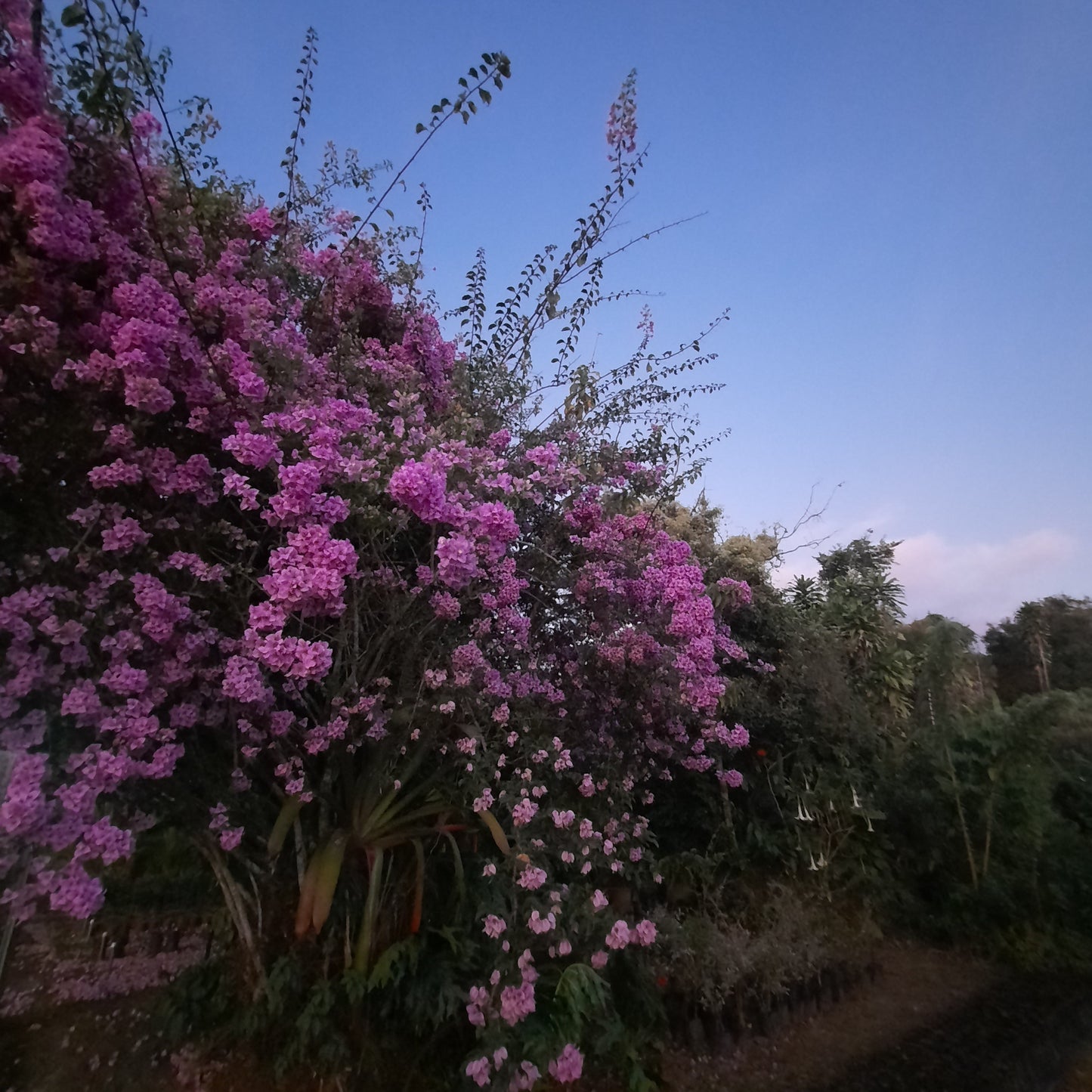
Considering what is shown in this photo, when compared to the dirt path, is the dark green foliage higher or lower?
higher

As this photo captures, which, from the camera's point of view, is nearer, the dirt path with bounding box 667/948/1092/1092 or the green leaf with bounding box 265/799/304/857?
the green leaf with bounding box 265/799/304/857

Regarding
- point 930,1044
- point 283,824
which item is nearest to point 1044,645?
point 930,1044

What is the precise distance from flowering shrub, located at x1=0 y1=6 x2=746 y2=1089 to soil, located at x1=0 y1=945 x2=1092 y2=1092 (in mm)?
681

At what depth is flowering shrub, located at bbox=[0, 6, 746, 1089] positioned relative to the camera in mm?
2416

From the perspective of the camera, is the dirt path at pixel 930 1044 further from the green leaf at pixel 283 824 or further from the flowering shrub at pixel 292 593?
the green leaf at pixel 283 824

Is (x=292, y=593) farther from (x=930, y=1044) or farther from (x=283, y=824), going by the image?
(x=930, y=1044)

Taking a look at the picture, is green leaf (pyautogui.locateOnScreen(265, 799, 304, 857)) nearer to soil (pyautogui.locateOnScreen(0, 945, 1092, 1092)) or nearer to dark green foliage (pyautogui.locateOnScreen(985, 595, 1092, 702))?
soil (pyautogui.locateOnScreen(0, 945, 1092, 1092))

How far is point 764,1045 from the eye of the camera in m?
3.91

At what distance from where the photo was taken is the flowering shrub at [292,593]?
2.42 meters

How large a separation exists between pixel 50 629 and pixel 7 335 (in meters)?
Answer: 1.03

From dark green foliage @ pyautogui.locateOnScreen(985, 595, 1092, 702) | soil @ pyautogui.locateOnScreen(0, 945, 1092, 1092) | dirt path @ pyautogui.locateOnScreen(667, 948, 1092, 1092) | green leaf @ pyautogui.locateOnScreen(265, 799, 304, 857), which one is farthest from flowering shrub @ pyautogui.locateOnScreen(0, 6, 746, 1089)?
dark green foliage @ pyautogui.locateOnScreen(985, 595, 1092, 702)

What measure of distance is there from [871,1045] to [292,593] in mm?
4149

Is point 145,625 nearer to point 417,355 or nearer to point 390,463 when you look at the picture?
point 390,463

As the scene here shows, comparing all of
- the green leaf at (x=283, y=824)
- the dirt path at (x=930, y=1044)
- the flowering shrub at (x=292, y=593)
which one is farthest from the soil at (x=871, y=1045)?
the green leaf at (x=283, y=824)
